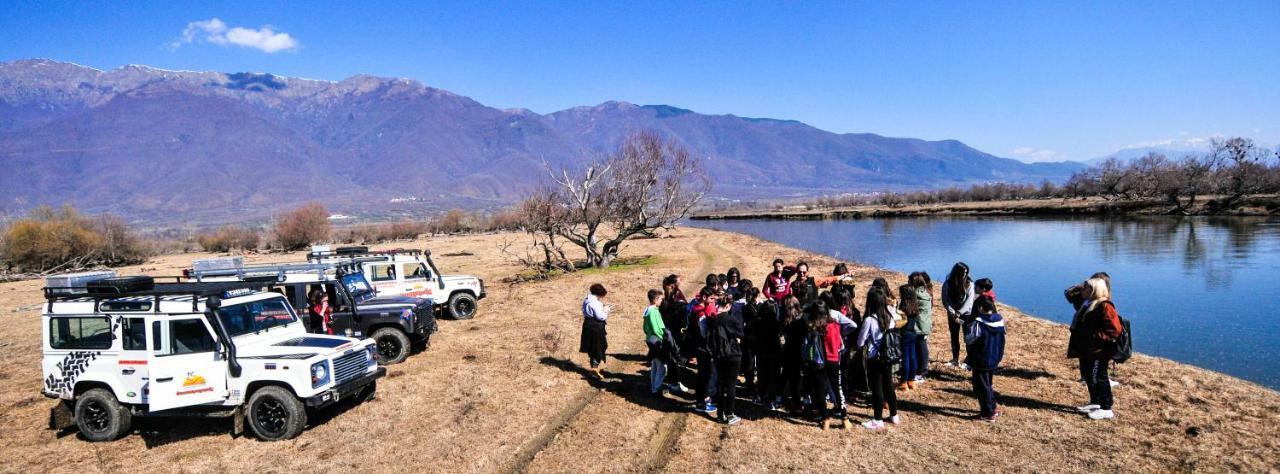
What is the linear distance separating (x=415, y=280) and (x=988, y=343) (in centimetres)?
1370

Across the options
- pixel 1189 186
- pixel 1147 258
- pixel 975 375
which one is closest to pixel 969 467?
pixel 975 375

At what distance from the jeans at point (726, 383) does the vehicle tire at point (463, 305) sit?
1051 cm

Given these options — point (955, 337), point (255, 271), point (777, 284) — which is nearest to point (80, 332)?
point (255, 271)

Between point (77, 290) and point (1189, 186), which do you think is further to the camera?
point (1189, 186)

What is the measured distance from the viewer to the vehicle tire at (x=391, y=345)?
12461mm

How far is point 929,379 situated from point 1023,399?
53.3 inches

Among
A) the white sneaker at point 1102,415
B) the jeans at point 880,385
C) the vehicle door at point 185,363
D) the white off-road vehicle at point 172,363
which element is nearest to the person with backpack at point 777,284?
the jeans at point 880,385

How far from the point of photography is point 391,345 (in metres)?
12.6

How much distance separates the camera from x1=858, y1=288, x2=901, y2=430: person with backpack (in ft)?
25.3

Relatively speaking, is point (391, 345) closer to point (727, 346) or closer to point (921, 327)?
point (727, 346)

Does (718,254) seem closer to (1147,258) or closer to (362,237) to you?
(1147,258)

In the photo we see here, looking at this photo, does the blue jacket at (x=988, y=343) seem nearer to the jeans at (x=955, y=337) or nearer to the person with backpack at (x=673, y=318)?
the jeans at (x=955, y=337)

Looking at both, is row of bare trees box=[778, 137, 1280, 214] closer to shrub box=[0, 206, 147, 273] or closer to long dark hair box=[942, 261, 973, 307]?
long dark hair box=[942, 261, 973, 307]

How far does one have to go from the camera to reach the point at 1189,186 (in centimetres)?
6581
